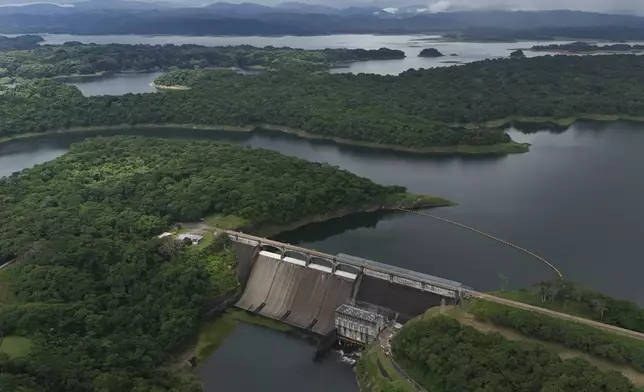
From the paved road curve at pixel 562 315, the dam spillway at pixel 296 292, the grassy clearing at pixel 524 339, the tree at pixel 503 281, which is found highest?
the paved road curve at pixel 562 315

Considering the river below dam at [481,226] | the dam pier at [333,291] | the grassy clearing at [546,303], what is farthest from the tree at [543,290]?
the river below dam at [481,226]

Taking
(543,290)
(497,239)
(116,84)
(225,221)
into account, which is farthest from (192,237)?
(116,84)

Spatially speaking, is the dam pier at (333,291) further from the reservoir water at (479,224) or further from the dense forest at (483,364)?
the dense forest at (483,364)

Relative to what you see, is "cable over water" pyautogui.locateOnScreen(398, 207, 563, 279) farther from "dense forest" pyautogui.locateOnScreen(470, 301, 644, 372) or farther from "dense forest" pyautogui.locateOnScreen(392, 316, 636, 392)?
"dense forest" pyautogui.locateOnScreen(392, 316, 636, 392)

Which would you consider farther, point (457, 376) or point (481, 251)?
point (481, 251)

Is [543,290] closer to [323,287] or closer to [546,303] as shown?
[546,303]

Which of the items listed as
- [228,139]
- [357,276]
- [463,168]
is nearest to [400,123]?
[463,168]

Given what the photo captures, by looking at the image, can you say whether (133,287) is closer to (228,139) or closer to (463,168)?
(463,168)
